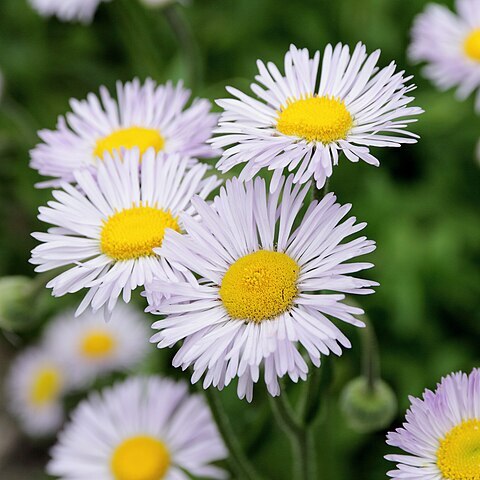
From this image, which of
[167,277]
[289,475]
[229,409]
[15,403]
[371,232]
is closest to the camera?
[167,277]

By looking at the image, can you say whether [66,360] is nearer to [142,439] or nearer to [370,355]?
[142,439]

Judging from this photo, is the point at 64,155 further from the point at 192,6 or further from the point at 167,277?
the point at 192,6

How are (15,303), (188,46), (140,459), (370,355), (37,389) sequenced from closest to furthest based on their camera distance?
(370,355)
(15,303)
(140,459)
(188,46)
(37,389)

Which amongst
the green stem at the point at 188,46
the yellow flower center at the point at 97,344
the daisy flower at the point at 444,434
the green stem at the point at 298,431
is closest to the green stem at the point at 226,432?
the green stem at the point at 298,431

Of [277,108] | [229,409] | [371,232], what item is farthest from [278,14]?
[277,108]

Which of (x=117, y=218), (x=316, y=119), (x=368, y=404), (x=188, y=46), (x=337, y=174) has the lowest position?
(x=368, y=404)

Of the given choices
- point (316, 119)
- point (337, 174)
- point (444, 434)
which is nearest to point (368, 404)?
point (444, 434)

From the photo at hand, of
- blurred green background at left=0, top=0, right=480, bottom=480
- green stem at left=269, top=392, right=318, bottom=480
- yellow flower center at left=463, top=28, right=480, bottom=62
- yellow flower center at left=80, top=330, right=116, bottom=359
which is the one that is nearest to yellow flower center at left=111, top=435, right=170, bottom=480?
blurred green background at left=0, top=0, right=480, bottom=480
